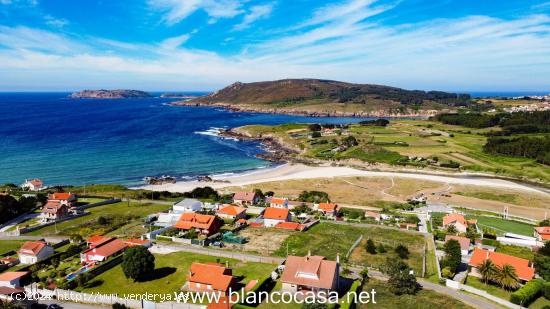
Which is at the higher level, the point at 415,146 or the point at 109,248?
the point at 415,146

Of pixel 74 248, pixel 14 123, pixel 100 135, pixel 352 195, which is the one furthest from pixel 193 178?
pixel 14 123

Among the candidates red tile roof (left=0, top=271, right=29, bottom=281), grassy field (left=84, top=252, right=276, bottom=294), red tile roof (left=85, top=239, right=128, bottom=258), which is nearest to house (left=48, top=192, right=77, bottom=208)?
red tile roof (left=85, top=239, right=128, bottom=258)

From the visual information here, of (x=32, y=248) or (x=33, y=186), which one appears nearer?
(x=32, y=248)

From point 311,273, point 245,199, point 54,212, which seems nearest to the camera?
point 311,273

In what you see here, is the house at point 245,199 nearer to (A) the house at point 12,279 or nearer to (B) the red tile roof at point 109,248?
(B) the red tile roof at point 109,248

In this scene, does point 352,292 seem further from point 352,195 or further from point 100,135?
point 100,135

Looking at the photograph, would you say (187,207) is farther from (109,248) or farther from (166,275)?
(166,275)

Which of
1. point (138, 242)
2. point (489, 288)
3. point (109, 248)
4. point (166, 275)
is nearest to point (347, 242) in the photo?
point (489, 288)
